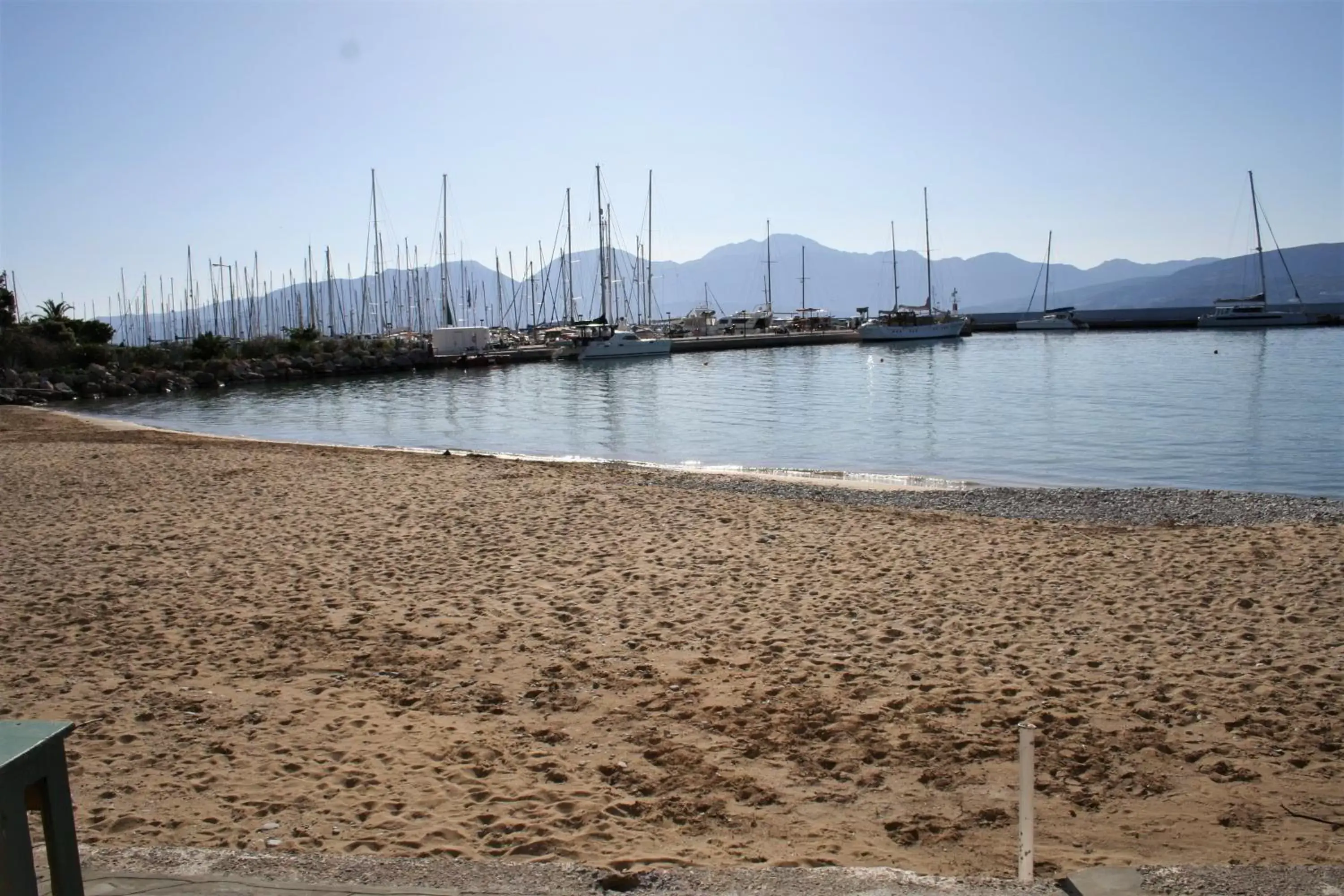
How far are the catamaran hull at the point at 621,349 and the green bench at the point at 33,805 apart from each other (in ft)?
228

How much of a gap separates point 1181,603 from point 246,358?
63554mm

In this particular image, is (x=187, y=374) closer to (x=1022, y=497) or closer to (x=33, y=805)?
(x=1022, y=497)

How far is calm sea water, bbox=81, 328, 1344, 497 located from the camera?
2308 cm

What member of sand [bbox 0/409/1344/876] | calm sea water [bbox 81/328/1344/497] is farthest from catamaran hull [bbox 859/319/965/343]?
sand [bbox 0/409/1344/876]

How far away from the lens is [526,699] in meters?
6.62

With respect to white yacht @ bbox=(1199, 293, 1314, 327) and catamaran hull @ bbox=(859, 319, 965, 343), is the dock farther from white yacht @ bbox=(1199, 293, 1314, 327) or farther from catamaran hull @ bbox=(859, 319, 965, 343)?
white yacht @ bbox=(1199, 293, 1314, 327)

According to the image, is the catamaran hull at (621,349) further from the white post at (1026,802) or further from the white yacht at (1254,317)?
the white post at (1026,802)

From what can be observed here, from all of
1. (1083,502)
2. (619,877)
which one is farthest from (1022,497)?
(619,877)

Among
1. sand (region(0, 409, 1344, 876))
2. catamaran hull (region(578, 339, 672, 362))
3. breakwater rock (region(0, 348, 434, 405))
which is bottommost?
sand (region(0, 409, 1344, 876))

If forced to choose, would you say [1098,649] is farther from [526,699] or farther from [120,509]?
[120,509]

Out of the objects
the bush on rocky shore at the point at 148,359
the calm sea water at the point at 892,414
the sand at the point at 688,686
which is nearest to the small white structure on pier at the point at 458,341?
the bush on rocky shore at the point at 148,359

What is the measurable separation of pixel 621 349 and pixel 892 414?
4120 centimetres

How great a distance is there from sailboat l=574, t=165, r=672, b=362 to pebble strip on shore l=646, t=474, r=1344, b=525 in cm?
5467

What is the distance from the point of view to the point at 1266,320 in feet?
308
